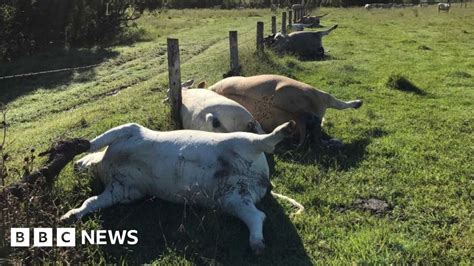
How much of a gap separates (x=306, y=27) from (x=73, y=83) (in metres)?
14.0

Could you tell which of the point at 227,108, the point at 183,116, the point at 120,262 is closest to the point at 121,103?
the point at 183,116

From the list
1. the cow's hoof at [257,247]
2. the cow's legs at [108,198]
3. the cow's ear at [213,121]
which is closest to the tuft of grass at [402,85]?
the cow's ear at [213,121]

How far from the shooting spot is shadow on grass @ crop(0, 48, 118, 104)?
16688 millimetres

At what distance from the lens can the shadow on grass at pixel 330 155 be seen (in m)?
6.72

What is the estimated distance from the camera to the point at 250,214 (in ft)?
15.5

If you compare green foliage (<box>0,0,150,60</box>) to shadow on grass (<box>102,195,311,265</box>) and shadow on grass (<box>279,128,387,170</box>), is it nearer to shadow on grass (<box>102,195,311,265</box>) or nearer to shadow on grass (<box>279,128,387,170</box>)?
shadow on grass (<box>279,128,387,170</box>)

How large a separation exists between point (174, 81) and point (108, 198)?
306cm

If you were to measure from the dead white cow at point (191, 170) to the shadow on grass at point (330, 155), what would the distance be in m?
1.57

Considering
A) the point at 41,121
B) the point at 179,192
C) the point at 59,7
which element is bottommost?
the point at 41,121

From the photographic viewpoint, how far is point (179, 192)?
5113 millimetres

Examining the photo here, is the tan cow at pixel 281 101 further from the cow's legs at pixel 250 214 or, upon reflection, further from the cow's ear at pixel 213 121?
the cow's legs at pixel 250 214

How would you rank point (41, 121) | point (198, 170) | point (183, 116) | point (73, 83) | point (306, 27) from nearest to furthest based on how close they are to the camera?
point (198, 170) < point (183, 116) < point (41, 121) < point (73, 83) < point (306, 27)

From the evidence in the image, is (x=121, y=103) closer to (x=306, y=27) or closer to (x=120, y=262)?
(x=120, y=262)

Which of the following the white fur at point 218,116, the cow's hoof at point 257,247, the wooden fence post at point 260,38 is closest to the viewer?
the cow's hoof at point 257,247
